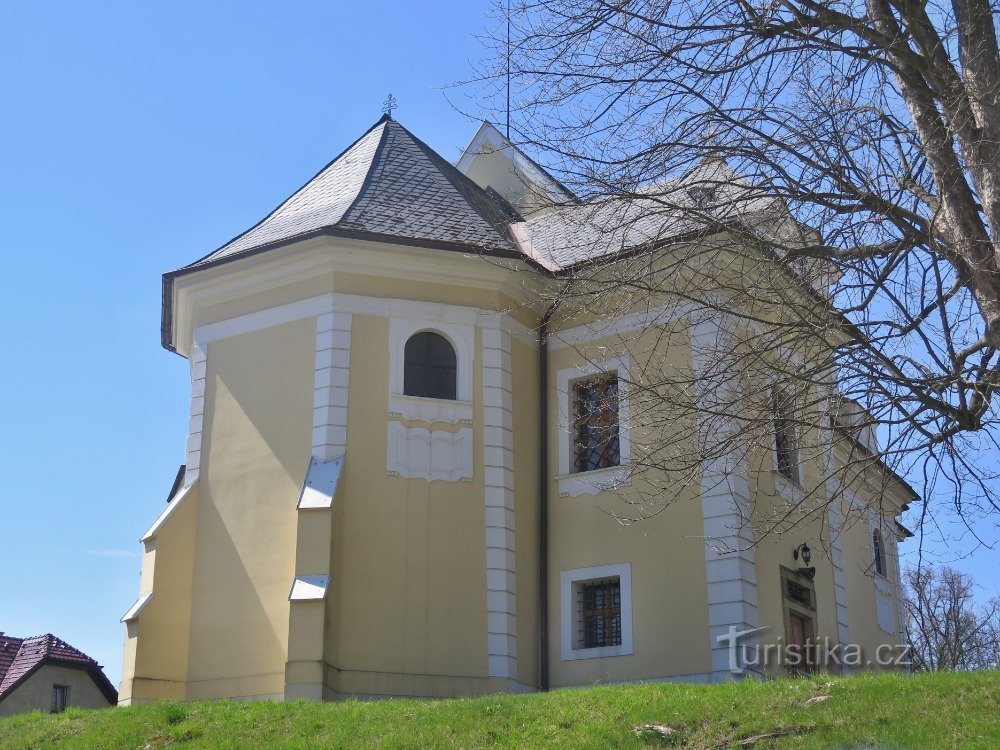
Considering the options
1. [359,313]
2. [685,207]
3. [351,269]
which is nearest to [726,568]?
[359,313]

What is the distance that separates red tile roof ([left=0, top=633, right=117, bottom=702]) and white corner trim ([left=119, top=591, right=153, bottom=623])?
1407 cm

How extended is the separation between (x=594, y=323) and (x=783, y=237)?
26.8ft

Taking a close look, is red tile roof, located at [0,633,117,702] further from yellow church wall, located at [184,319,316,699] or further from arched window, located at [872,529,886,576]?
arched window, located at [872,529,886,576]

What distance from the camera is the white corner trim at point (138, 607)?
701 inches

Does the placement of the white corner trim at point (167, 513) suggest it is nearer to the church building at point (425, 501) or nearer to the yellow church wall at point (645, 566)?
the church building at point (425, 501)

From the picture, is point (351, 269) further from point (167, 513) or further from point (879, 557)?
point (879, 557)

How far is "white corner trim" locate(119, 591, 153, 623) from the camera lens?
1780cm

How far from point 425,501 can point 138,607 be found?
4.23 m

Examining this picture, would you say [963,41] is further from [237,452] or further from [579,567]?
[237,452]

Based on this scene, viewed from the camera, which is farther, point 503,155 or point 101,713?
point 503,155

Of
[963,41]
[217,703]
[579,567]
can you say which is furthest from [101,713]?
[963,41]

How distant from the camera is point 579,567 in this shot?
18.8 meters

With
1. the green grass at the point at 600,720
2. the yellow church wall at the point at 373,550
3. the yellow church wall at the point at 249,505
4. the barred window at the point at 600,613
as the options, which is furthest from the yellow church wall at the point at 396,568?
the green grass at the point at 600,720

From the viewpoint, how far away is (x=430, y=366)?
63.9 feet
